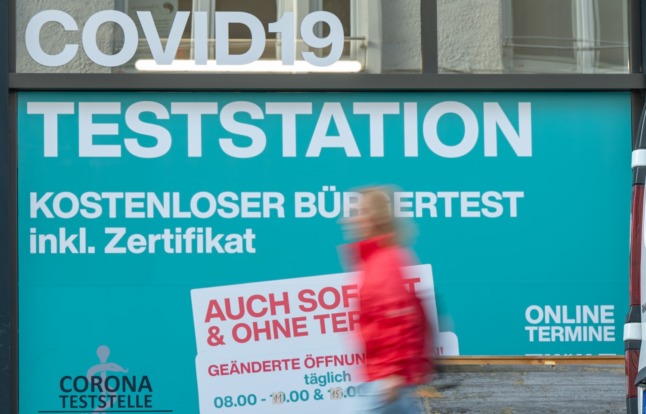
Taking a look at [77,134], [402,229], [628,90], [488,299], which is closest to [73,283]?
[77,134]

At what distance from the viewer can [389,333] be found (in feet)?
17.9

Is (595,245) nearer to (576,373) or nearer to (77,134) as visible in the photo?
(576,373)

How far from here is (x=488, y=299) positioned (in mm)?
8023

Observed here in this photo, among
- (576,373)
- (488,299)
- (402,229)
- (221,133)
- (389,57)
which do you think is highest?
(389,57)

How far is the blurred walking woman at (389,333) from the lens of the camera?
543 centimetres

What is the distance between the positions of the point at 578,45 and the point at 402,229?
1900 mm

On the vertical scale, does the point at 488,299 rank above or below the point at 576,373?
above

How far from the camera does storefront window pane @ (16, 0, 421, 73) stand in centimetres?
806

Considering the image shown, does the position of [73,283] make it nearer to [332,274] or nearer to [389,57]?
[332,274]

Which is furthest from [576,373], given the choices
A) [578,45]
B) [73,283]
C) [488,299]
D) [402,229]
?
[73,283]

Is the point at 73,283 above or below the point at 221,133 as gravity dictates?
below

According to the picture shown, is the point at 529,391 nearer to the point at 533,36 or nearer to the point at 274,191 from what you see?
the point at 274,191

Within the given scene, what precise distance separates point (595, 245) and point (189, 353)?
9.67 feet

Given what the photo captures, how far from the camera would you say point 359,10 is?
8.19 metres
